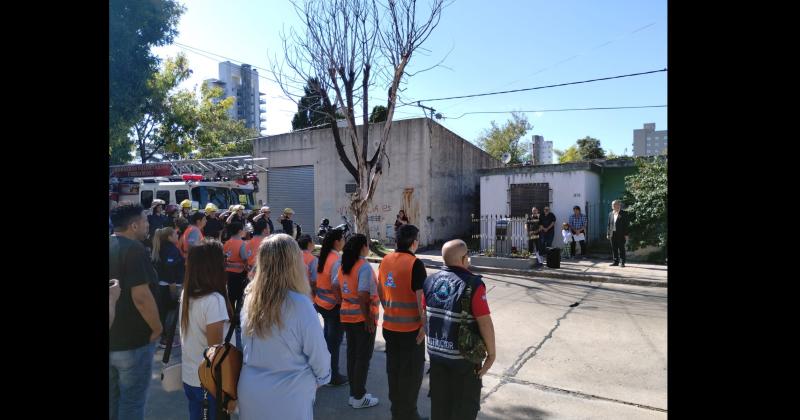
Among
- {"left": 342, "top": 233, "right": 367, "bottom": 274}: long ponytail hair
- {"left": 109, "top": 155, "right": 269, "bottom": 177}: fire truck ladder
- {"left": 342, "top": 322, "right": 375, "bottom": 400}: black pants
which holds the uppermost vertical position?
{"left": 109, "top": 155, "right": 269, "bottom": 177}: fire truck ladder

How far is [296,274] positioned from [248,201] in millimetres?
15036

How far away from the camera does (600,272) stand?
11.8 meters

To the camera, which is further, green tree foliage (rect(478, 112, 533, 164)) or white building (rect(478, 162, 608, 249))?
green tree foliage (rect(478, 112, 533, 164))

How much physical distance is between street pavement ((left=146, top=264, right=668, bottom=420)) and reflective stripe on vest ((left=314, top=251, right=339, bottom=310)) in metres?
0.89

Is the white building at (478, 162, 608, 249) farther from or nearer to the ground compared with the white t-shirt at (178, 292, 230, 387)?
farther from the ground

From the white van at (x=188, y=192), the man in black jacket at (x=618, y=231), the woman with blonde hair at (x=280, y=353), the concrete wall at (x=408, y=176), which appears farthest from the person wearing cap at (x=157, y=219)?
the man in black jacket at (x=618, y=231)

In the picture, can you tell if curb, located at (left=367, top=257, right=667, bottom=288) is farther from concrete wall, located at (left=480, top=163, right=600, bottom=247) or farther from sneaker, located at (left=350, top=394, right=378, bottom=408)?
sneaker, located at (left=350, top=394, right=378, bottom=408)

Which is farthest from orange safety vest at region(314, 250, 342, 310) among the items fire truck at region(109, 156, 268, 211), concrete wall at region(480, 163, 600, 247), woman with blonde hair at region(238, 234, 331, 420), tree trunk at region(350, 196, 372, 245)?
concrete wall at region(480, 163, 600, 247)

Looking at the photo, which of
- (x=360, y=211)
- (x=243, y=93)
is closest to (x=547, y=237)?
(x=360, y=211)

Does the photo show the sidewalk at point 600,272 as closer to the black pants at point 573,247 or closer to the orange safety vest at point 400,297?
the black pants at point 573,247

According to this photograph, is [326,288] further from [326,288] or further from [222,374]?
[222,374]

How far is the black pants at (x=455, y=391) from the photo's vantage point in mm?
3238

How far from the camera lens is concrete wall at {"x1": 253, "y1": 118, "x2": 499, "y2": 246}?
18.1 meters

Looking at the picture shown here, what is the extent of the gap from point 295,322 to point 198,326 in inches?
32.9
